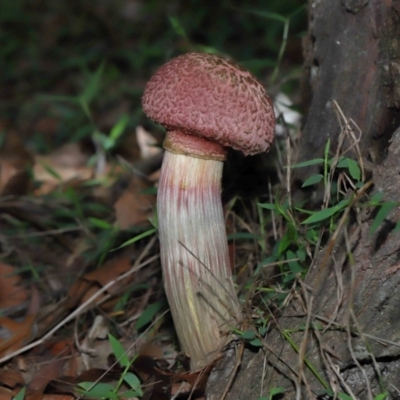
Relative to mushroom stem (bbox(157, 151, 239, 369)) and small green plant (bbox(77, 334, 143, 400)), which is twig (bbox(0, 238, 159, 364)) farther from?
mushroom stem (bbox(157, 151, 239, 369))

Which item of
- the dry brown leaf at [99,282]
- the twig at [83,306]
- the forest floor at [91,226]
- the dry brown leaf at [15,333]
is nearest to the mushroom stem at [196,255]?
the forest floor at [91,226]

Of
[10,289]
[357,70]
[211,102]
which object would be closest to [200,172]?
[211,102]

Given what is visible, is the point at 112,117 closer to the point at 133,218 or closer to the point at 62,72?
the point at 62,72

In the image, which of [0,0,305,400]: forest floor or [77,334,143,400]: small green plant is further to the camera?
[0,0,305,400]: forest floor

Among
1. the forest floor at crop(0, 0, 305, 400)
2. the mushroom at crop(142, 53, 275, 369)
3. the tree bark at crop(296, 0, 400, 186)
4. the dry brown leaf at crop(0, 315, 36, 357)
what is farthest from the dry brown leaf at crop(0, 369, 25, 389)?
the tree bark at crop(296, 0, 400, 186)

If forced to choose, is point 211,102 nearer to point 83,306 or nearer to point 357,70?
point 357,70

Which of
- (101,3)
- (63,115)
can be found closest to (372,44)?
(63,115)
